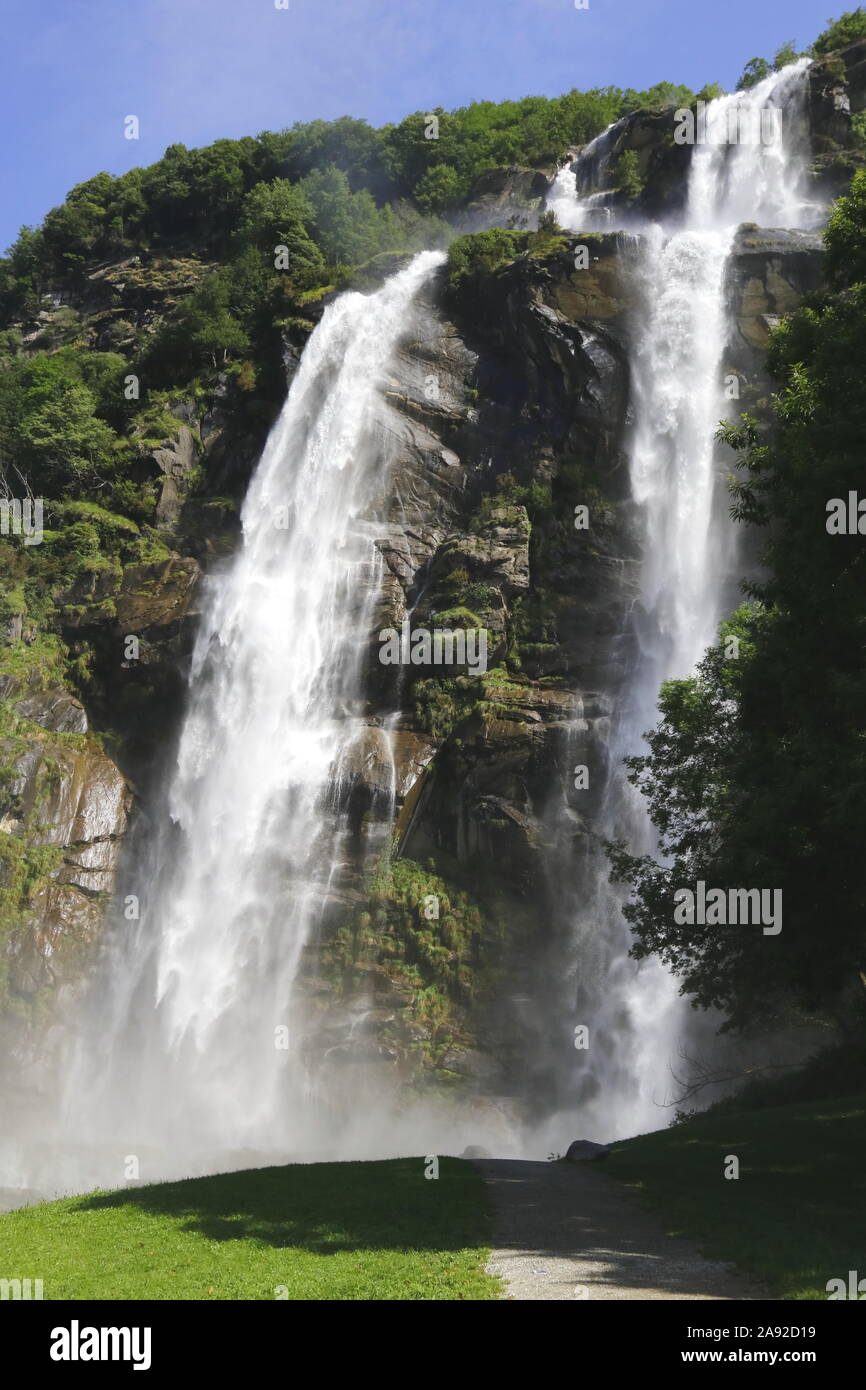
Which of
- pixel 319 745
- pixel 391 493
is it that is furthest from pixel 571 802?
pixel 391 493

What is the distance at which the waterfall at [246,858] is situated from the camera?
28.5m

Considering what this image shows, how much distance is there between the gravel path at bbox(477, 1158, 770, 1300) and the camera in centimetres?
905

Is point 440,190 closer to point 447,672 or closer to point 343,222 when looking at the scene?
point 343,222

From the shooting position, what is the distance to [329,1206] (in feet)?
43.5

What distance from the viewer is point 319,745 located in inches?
1302

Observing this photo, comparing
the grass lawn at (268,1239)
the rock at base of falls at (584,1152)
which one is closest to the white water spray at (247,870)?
the rock at base of falls at (584,1152)

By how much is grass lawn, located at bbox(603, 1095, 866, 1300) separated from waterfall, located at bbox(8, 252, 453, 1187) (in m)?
12.4

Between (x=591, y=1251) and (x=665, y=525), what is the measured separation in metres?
29.1

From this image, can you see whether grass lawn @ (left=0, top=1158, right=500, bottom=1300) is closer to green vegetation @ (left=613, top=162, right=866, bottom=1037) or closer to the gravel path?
the gravel path

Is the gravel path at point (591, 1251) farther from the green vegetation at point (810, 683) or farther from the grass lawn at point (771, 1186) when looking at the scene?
the green vegetation at point (810, 683)

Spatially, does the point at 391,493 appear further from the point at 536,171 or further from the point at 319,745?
the point at 536,171

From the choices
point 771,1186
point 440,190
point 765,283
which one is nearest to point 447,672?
point 765,283

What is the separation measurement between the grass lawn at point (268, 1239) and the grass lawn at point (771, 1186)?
8.14 ft
